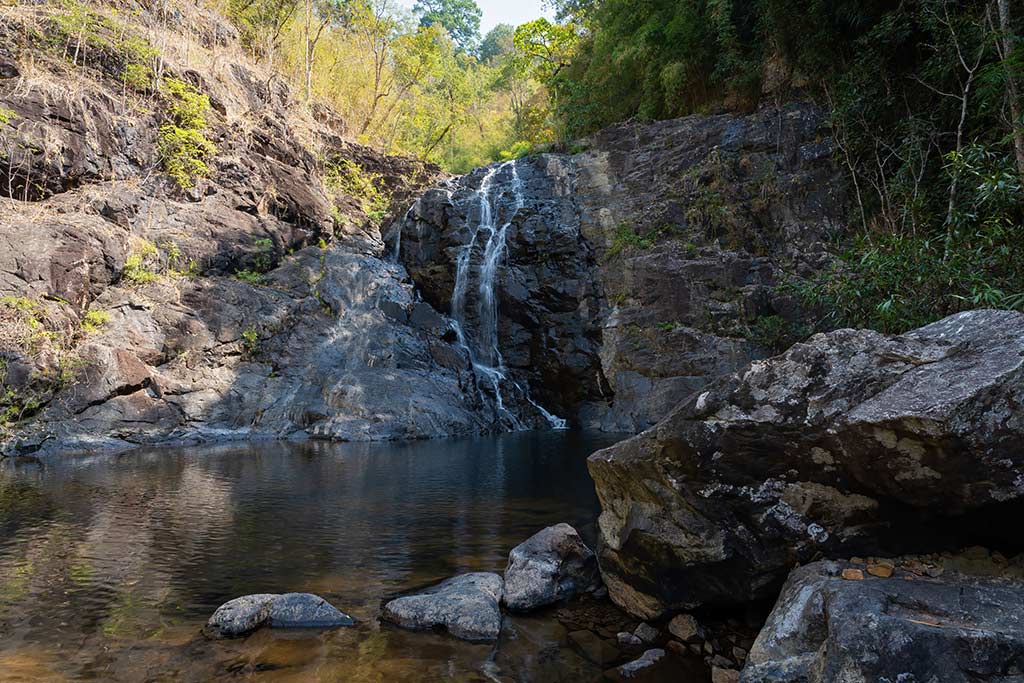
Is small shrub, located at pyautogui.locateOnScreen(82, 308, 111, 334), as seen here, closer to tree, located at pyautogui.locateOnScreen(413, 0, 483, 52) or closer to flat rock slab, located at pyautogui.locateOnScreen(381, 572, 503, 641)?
flat rock slab, located at pyautogui.locateOnScreen(381, 572, 503, 641)

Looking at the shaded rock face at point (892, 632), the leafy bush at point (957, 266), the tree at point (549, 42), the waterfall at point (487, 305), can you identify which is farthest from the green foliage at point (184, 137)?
the shaded rock face at point (892, 632)

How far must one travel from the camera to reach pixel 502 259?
2058cm

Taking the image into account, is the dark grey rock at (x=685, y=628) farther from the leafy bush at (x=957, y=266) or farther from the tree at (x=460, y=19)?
the tree at (x=460, y=19)

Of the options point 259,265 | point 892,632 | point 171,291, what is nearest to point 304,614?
point 892,632

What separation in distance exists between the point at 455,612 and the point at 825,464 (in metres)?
2.96

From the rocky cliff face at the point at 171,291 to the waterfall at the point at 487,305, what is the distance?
2.31 ft

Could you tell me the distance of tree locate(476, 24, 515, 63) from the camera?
60750 mm

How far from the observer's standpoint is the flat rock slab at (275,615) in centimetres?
439

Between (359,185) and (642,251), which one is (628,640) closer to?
(642,251)

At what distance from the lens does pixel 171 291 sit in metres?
17.1

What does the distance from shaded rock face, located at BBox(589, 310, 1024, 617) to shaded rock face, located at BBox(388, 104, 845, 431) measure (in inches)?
460

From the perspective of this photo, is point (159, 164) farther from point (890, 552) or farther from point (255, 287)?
point (890, 552)

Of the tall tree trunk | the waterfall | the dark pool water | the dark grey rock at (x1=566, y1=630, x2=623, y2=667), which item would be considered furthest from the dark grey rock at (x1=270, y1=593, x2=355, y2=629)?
the waterfall

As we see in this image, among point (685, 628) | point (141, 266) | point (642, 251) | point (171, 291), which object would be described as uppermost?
point (642, 251)
